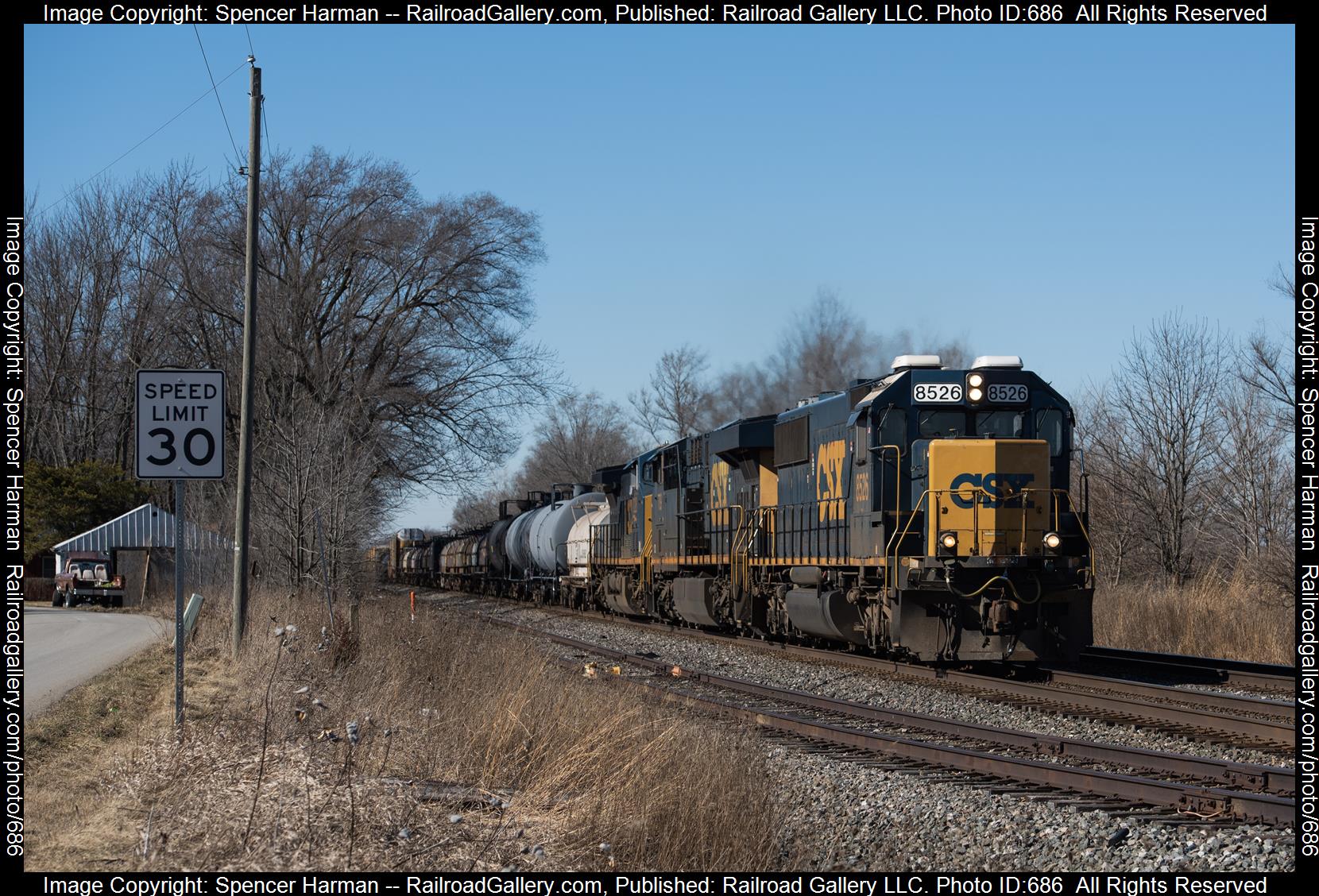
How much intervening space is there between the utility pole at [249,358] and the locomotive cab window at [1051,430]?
9.74 m

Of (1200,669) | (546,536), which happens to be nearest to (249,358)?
(1200,669)

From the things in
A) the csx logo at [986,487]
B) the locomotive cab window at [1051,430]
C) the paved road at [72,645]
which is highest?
the locomotive cab window at [1051,430]

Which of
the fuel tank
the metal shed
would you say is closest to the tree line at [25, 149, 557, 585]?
the metal shed

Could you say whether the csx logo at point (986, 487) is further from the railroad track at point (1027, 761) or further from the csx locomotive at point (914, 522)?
the railroad track at point (1027, 761)

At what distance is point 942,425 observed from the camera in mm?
14016

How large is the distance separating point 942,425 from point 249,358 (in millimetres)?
8906

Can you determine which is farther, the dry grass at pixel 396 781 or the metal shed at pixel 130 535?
the metal shed at pixel 130 535

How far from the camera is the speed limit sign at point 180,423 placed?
8.73 metres

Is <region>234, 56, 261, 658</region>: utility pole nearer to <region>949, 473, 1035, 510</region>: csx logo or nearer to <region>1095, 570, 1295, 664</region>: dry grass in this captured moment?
<region>949, 473, 1035, 510</region>: csx logo

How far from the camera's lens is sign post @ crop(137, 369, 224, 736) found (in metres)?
8.73

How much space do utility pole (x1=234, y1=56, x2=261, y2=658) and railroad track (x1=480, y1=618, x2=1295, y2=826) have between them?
566cm

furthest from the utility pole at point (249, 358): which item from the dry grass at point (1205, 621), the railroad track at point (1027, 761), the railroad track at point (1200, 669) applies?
the dry grass at point (1205, 621)
